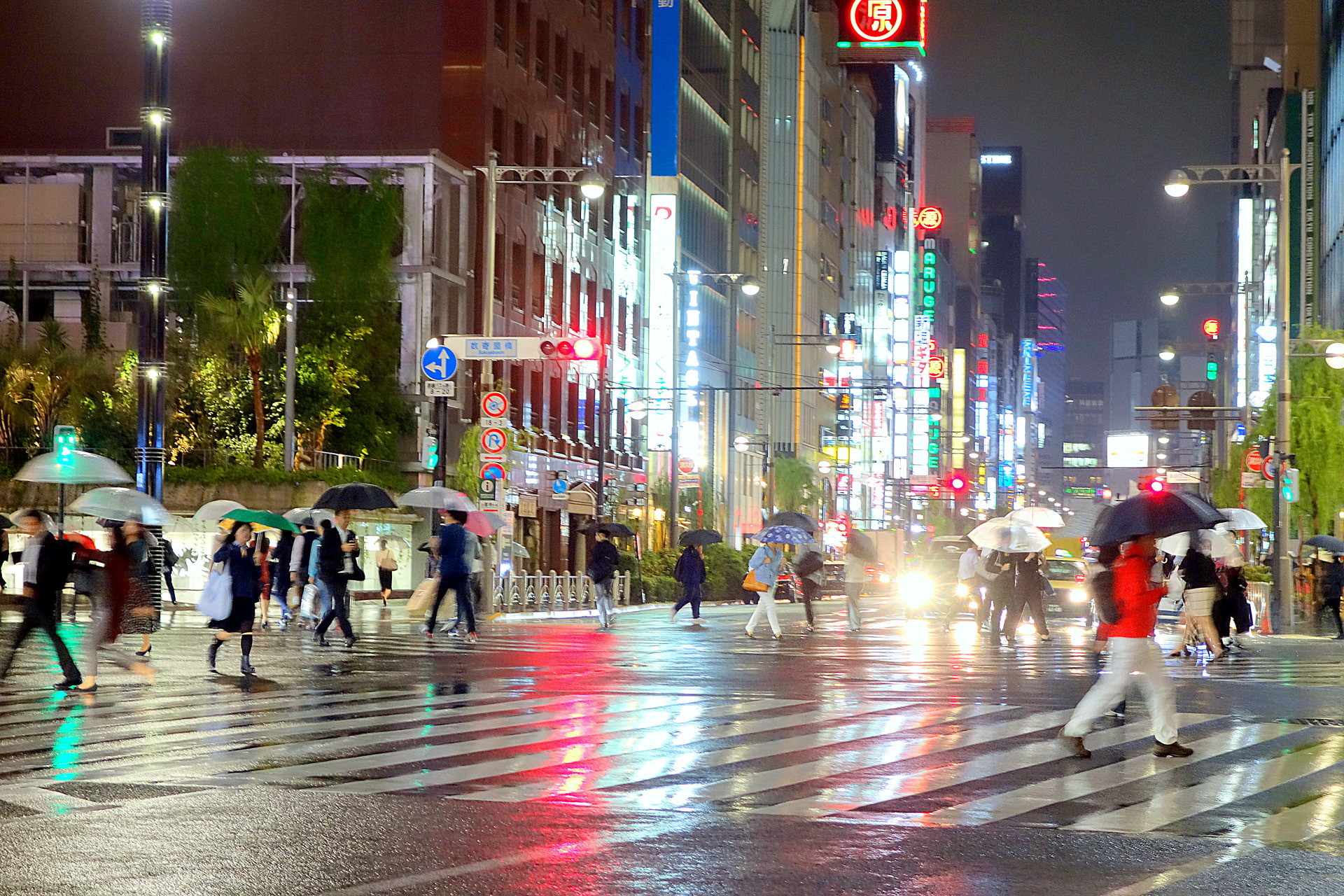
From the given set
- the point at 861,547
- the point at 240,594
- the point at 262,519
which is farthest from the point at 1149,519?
the point at 861,547

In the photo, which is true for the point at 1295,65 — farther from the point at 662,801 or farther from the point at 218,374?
the point at 662,801

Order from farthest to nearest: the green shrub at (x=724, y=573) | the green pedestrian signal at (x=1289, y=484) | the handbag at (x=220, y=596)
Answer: the green shrub at (x=724, y=573) < the green pedestrian signal at (x=1289, y=484) < the handbag at (x=220, y=596)

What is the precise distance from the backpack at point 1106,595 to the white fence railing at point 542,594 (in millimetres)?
25936

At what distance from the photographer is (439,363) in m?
36.8

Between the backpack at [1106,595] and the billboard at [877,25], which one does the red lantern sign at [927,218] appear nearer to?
the billboard at [877,25]

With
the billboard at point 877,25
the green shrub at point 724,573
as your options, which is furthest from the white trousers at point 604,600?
the billboard at point 877,25

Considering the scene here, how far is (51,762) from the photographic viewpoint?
40.2ft

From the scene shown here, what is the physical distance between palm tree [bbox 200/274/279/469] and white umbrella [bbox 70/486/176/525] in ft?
81.8

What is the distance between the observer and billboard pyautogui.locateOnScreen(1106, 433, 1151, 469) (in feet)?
369

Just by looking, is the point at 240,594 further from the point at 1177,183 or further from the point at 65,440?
the point at 1177,183

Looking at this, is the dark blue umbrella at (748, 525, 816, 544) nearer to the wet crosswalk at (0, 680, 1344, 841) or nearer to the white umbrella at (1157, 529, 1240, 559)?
the white umbrella at (1157, 529, 1240, 559)

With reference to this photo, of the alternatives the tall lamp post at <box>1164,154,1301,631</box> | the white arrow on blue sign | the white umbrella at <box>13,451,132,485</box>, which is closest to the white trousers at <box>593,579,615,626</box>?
the white arrow on blue sign

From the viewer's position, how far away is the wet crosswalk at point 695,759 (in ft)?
34.7

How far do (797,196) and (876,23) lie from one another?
22.6m
